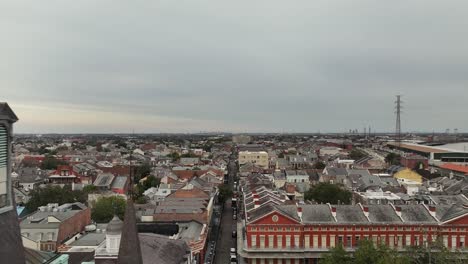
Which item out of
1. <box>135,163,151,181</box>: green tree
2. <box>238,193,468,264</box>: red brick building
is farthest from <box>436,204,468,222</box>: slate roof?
<box>135,163,151,181</box>: green tree

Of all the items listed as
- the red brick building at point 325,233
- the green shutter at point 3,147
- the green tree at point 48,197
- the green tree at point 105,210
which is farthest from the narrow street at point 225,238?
the green shutter at point 3,147

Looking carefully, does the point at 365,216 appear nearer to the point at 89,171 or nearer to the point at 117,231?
the point at 117,231

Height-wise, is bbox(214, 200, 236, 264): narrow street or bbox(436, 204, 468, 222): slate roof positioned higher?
bbox(436, 204, 468, 222): slate roof

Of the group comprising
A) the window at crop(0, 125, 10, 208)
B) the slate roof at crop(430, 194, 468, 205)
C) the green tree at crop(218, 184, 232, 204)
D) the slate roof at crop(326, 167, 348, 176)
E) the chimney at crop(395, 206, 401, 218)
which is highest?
the window at crop(0, 125, 10, 208)

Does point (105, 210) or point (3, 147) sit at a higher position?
point (3, 147)

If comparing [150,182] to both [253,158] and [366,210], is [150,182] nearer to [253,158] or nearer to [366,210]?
[366,210]

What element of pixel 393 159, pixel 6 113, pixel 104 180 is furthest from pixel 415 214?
pixel 393 159

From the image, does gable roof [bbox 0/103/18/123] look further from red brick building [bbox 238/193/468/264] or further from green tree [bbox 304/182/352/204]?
green tree [bbox 304/182/352/204]
